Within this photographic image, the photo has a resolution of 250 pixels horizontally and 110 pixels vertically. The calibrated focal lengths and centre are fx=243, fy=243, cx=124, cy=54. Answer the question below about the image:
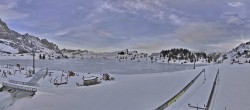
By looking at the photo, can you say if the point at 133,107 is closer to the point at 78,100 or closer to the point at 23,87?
the point at 78,100

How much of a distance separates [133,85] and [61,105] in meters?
7.98

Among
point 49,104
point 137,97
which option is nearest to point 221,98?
point 137,97

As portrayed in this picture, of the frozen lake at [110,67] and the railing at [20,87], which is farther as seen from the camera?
the frozen lake at [110,67]

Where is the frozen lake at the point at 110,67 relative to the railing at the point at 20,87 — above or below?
above

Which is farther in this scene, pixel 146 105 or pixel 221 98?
pixel 146 105

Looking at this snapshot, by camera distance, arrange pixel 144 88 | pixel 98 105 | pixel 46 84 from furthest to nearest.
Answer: pixel 46 84
pixel 144 88
pixel 98 105

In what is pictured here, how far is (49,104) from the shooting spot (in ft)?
62.5

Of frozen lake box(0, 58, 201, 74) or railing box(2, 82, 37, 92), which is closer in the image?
railing box(2, 82, 37, 92)

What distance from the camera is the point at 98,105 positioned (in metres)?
17.6

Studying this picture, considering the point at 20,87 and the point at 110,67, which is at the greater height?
the point at 110,67

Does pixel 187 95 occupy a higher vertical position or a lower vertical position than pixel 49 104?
higher

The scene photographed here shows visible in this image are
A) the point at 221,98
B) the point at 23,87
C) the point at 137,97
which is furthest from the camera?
the point at 23,87

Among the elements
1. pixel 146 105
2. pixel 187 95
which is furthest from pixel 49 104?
pixel 187 95

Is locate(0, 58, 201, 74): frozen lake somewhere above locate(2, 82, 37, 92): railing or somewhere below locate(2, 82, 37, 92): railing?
above
